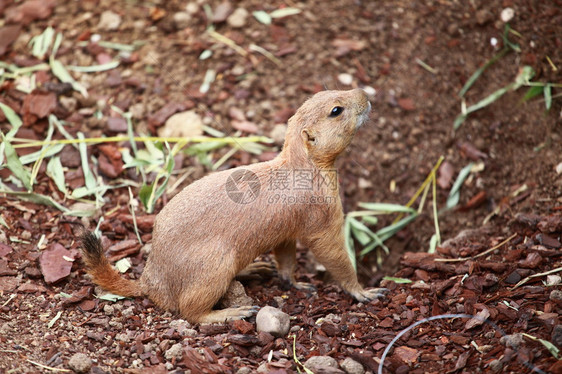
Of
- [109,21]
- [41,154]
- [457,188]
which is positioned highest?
[109,21]

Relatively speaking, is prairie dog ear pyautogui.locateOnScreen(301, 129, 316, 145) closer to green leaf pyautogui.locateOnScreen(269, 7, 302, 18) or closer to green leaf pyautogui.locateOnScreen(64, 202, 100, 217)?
green leaf pyautogui.locateOnScreen(64, 202, 100, 217)

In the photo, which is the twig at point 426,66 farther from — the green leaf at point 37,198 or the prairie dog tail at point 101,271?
the green leaf at point 37,198

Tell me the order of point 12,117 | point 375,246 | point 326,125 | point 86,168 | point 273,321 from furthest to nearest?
point 375,246, point 12,117, point 86,168, point 326,125, point 273,321

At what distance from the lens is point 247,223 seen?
17.3 feet

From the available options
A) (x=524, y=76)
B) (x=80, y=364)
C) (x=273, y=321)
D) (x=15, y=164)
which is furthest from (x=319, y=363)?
(x=524, y=76)

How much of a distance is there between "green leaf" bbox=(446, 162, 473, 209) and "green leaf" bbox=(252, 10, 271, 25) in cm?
359

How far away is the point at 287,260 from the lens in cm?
613

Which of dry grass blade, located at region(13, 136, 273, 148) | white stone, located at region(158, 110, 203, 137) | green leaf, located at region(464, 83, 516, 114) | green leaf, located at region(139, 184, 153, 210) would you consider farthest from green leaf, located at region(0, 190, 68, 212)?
green leaf, located at region(464, 83, 516, 114)

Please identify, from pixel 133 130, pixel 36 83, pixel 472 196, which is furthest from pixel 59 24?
pixel 472 196

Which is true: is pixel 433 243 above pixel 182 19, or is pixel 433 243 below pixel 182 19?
below

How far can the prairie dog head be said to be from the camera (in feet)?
18.5

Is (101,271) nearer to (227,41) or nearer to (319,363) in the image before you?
(319,363)

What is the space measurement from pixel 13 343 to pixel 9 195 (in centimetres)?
223

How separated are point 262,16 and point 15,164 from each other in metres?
4.14
